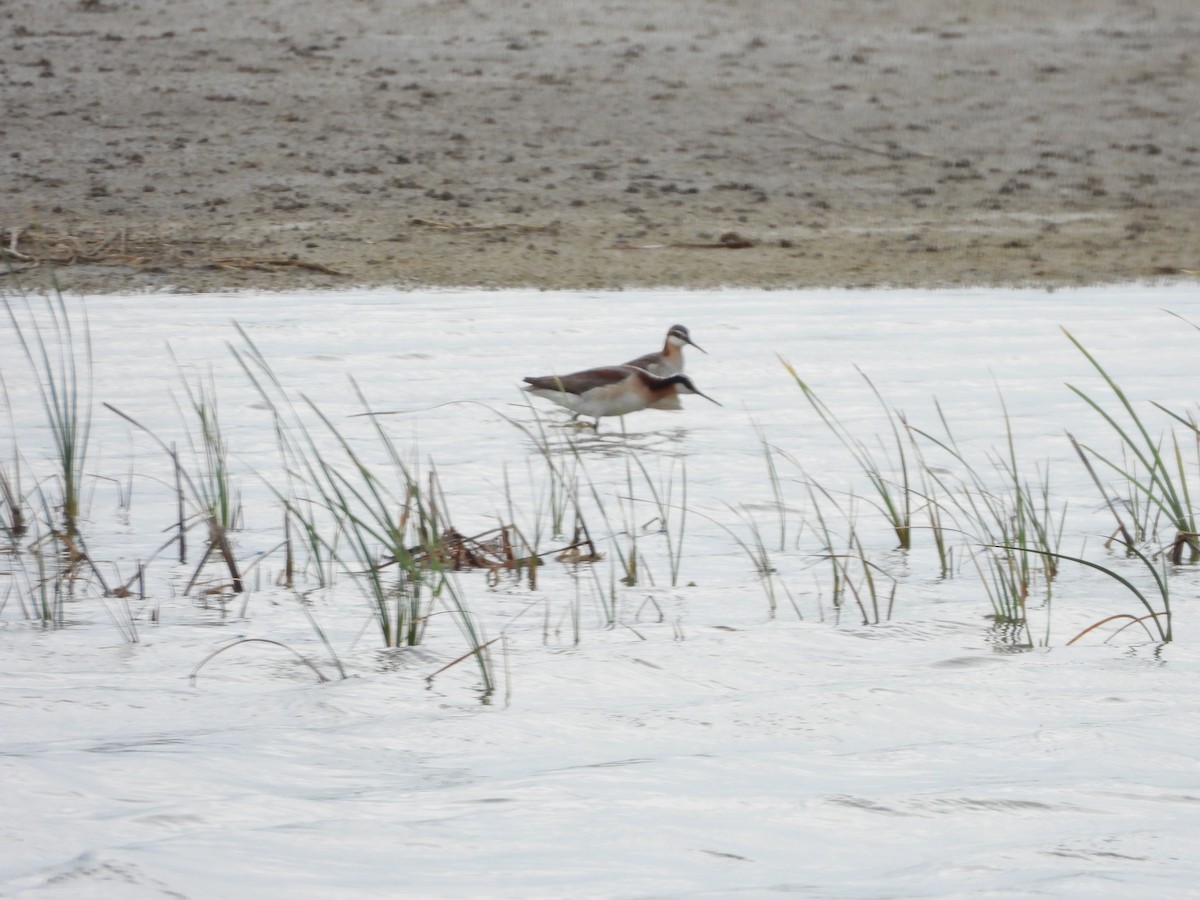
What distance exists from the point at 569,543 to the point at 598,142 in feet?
23.2

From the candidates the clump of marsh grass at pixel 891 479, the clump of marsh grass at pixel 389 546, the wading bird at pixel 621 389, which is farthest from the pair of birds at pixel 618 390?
the clump of marsh grass at pixel 389 546

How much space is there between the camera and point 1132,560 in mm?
3977

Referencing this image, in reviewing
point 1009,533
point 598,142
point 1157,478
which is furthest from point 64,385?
point 598,142

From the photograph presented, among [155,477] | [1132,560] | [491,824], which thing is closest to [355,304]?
[155,477]

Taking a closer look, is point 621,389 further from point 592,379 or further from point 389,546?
point 389,546

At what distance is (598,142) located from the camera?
10.9 m

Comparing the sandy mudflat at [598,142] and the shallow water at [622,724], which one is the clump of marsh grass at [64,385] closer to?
the shallow water at [622,724]

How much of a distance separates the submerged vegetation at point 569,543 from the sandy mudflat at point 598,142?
150 inches

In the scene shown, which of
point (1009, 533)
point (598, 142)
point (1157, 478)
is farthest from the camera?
point (598, 142)

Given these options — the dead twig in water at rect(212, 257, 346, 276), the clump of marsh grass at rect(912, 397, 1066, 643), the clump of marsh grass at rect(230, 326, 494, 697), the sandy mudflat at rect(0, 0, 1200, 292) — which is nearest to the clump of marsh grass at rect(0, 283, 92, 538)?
the clump of marsh grass at rect(230, 326, 494, 697)

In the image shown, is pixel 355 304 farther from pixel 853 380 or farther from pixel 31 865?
pixel 31 865

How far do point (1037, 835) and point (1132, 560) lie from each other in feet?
6.08

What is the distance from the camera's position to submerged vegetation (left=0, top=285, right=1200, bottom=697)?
3371 mm

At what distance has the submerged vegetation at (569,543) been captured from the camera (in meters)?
3.37
